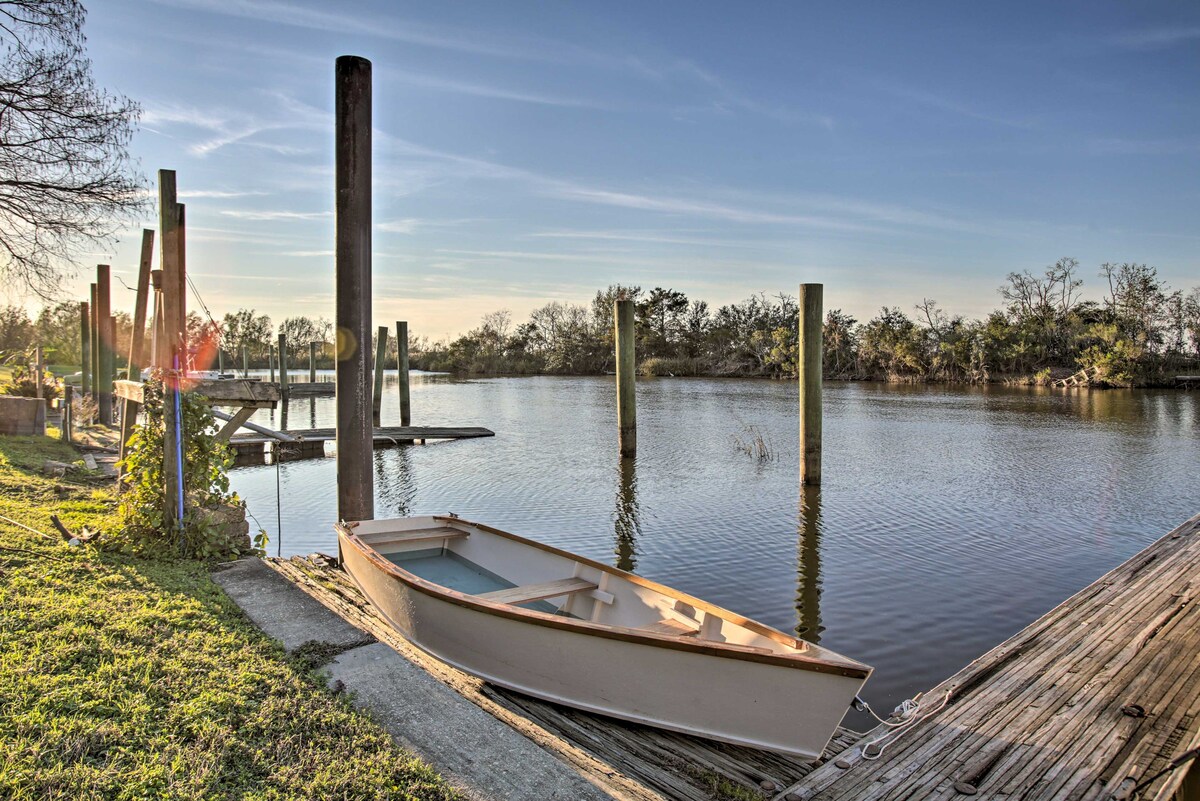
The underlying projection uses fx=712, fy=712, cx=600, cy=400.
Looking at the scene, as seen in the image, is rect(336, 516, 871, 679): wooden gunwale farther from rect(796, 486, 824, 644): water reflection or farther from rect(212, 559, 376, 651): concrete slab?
rect(796, 486, 824, 644): water reflection

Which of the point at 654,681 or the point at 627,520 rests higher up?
the point at 654,681

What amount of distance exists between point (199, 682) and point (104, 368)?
→ 1879cm

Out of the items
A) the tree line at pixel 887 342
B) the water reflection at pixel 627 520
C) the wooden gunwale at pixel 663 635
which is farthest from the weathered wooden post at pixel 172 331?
the tree line at pixel 887 342

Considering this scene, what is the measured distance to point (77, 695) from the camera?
3.51 m

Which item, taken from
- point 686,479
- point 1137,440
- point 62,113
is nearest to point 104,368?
point 62,113

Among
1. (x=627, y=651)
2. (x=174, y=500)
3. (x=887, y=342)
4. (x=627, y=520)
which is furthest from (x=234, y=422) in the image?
(x=887, y=342)

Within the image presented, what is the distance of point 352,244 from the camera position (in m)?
6.82

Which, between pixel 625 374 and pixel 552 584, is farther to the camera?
pixel 625 374

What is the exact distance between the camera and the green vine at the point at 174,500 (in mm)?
6570

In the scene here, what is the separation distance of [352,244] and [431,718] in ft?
15.3

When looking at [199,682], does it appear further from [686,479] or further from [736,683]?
[686,479]

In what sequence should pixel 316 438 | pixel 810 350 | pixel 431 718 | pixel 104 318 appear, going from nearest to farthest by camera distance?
pixel 431 718 < pixel 810 350 < pixel 104 318 < pixel 316 438

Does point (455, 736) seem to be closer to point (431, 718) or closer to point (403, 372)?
point (431, 718)

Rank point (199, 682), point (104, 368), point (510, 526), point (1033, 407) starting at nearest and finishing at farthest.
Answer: point (199, 682), point (510, 526), point (104, 368), point (1033, 407)
